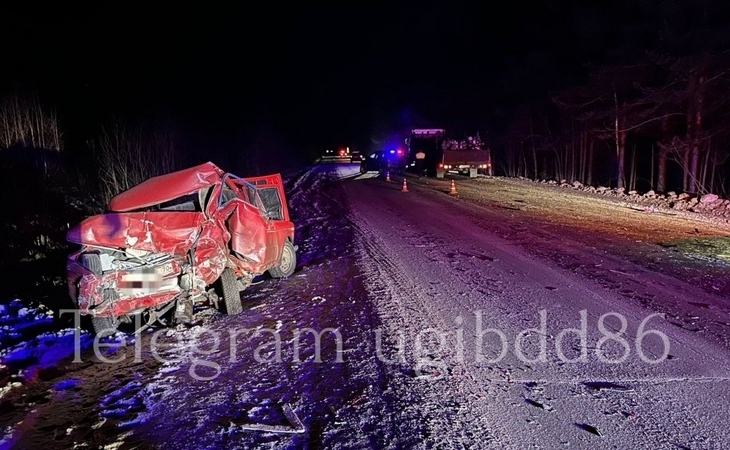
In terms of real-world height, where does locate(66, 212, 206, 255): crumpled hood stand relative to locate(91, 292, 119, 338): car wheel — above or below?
above

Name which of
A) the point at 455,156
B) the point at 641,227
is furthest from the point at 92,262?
the point at 455,156

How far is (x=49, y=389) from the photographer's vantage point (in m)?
4.68

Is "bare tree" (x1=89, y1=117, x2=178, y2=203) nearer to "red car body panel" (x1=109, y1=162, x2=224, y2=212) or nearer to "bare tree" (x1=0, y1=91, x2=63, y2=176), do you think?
"bare tree" (x1=0, y1=91, x2=63, y2=176)

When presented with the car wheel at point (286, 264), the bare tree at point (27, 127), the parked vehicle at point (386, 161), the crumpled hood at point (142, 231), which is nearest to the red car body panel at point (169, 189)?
the crumpled hood at point (142, 231)

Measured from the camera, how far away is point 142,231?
5926mm

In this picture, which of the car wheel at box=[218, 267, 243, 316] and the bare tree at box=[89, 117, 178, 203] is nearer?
the car wheel at box=[218, 267, 243, 316]

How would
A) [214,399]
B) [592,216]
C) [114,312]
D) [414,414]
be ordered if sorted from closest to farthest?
[414,414], [214,399], [114,312], [592,216]

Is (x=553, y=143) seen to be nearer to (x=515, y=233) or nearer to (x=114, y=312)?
(x=515, y=233)

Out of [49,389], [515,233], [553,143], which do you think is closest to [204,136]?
[553,143]

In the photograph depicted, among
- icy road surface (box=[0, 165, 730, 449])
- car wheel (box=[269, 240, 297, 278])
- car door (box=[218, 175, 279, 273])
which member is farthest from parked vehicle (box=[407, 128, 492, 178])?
car door (box=[218, 175, 279, 273])

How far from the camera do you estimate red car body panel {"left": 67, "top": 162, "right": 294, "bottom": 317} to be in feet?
18.7

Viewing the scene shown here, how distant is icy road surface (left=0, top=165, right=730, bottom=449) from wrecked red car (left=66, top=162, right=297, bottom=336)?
40 centimetres

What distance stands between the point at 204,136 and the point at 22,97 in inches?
674

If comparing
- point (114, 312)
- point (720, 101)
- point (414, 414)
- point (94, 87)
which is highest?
point (94, 87)
